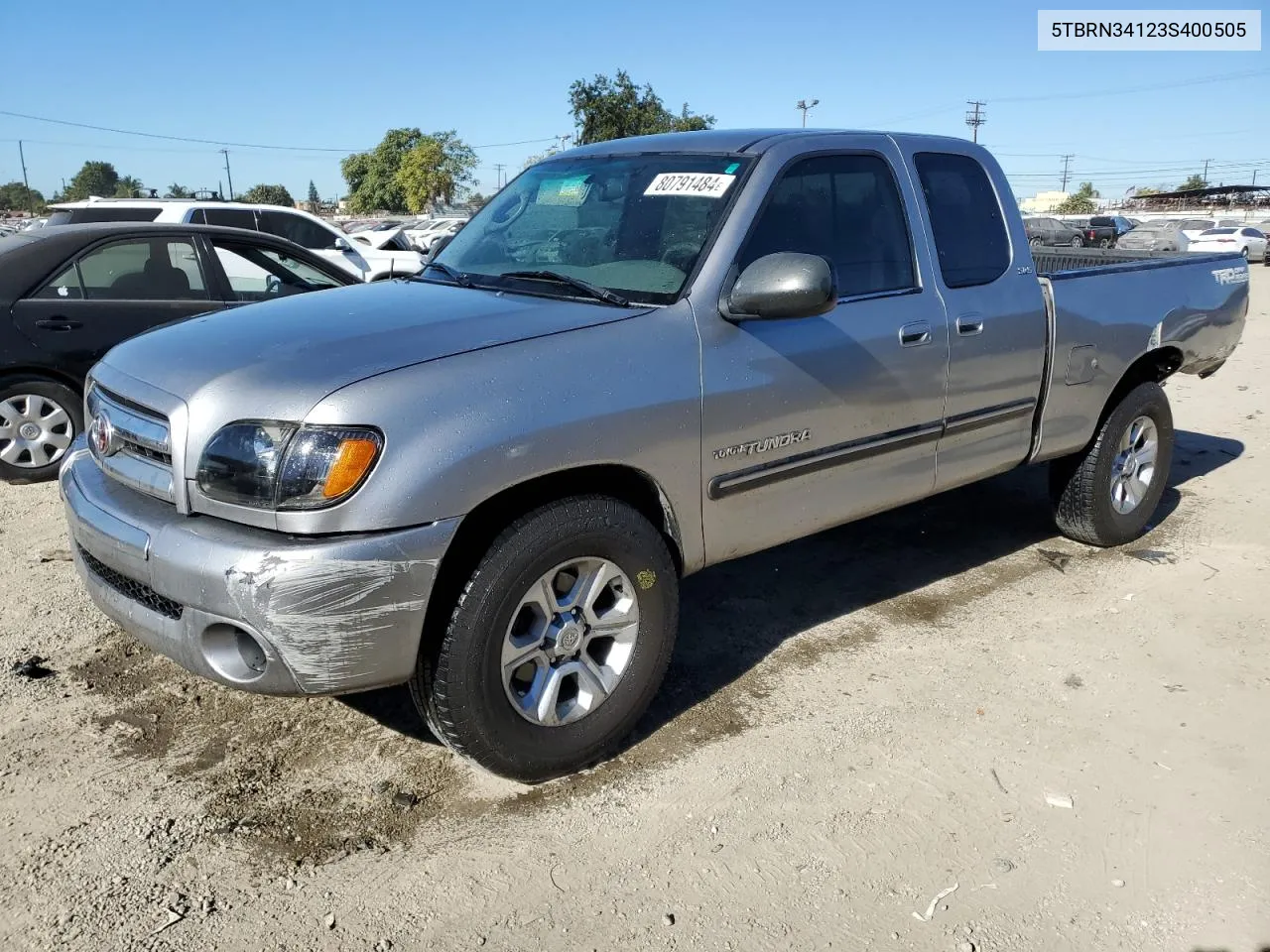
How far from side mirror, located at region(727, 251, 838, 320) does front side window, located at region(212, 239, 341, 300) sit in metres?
4.30

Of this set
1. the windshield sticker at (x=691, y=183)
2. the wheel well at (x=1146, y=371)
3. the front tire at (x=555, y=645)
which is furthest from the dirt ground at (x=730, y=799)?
the windshield sticker at (x=691, y=183)

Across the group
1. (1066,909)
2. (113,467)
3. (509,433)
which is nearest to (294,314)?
(113,467)

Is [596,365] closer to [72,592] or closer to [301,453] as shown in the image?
[301,453]

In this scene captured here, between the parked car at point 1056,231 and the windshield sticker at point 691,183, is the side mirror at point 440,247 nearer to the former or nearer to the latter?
the windshield sticker at point 691,183

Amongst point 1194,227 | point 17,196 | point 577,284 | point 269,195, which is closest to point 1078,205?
point 1194,227

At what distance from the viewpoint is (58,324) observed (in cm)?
610

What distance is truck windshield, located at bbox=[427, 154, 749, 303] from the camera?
3.43 m

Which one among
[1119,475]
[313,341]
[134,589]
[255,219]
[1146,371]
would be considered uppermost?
[255,219]

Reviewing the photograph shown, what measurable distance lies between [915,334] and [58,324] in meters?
5.03

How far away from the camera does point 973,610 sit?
454 centimetres

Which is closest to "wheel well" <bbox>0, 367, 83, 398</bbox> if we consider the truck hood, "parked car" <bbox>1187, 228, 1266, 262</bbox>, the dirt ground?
the dirt ground

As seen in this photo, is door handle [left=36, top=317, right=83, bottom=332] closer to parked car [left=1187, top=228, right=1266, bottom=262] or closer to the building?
parked car [left=1187, top=228, right=1266, bottom=262]

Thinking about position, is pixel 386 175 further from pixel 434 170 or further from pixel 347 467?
pixel 347 467

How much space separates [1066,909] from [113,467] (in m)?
2.91
